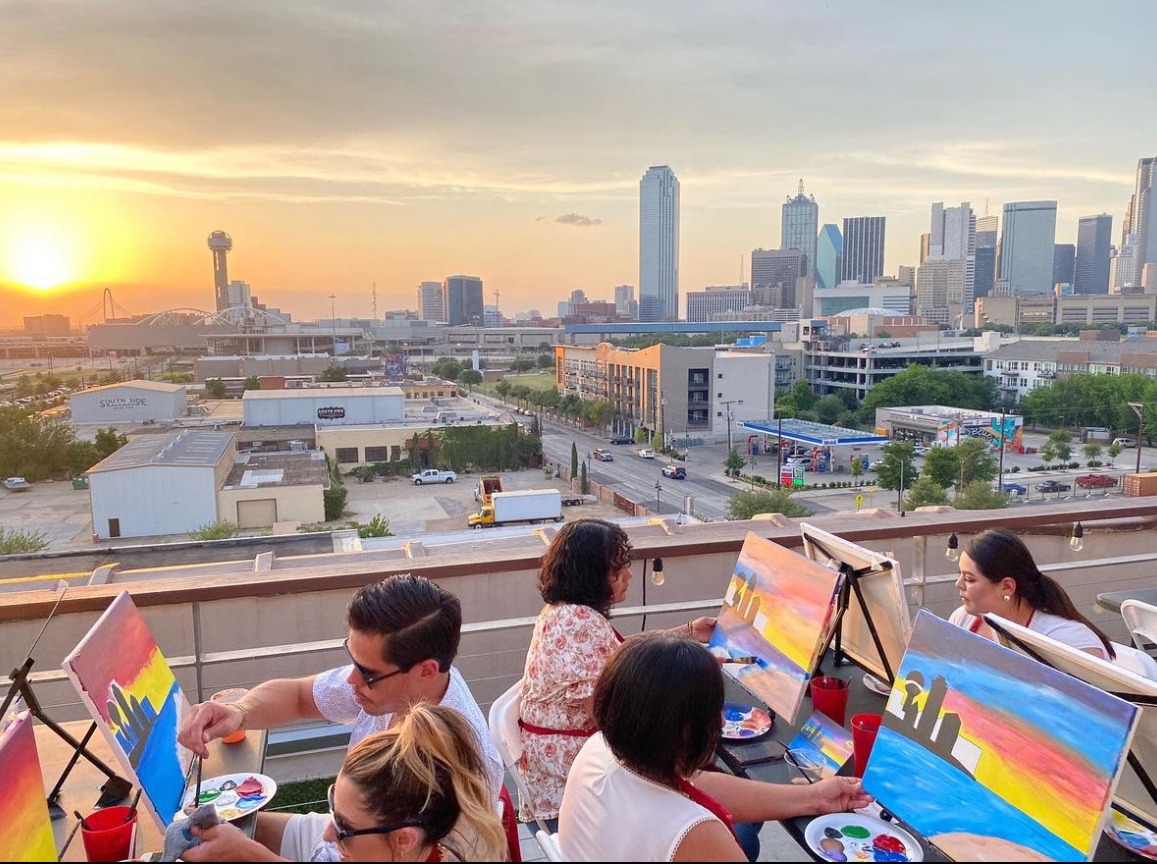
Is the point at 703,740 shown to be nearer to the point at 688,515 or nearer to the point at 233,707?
the point at 233,707

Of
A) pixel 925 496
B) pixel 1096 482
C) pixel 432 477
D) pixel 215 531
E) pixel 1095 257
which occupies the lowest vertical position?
pixel 432 477

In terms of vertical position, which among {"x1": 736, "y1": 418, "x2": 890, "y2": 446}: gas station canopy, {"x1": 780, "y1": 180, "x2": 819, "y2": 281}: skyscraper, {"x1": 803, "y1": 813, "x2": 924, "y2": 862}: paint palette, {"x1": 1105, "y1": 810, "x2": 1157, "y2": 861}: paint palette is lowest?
{"x1": 736, "y1": 418, "x2": 890, "y2": 446}: gas station canopy

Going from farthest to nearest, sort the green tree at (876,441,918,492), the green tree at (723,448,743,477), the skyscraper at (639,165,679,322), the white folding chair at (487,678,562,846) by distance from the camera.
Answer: the skyscraper at (639,165,679,322) < the green tree at (723,448,743,477) < the green tree at (876,441,918,492) < the white folding chair at (487,678,562,846)

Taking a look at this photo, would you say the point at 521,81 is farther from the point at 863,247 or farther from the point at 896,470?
the point at 863,247

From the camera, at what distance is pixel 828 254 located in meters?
192

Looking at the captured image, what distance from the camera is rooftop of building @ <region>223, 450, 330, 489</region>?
24141mm

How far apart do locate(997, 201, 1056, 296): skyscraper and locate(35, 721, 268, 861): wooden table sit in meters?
164

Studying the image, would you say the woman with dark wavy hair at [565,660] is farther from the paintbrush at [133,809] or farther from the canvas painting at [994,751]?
the paintbrush at [133,809]

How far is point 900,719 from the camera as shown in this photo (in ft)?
5.39

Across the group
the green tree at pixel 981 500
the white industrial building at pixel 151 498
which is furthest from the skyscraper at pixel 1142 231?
the white industrial building at pixel 151 498

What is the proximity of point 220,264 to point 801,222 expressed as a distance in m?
127

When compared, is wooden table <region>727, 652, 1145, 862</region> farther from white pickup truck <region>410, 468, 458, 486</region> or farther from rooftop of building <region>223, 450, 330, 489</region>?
white pickup truck <region>410, 468, 458, 486</region>

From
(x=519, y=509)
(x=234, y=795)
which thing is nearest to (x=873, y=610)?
(x=234, y=795)

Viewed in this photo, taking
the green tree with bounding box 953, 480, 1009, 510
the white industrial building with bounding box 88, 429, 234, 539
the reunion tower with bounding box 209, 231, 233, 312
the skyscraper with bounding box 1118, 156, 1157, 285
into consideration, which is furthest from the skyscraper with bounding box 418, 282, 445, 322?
the green tree with bounding box 953, 480, 1009, 510
